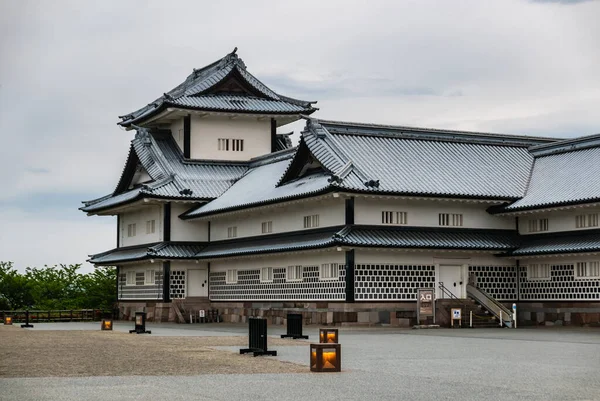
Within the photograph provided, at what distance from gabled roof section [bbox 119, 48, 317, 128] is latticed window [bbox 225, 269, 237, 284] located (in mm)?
11832

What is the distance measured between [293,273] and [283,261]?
1.38m

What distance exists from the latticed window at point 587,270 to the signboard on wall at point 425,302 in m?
7.34

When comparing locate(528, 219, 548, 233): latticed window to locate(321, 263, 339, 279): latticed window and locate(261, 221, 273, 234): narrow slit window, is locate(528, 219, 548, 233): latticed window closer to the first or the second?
locate(321, 263, 339, 279): latticed window

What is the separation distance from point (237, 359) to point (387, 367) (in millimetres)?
4471

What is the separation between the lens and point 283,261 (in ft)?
176

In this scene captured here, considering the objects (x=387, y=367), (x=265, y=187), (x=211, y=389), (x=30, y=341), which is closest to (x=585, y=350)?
(x=387, y=367)

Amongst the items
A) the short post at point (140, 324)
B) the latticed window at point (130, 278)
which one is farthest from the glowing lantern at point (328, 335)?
the latticed window at point (130, 278)

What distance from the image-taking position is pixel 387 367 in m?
24.1

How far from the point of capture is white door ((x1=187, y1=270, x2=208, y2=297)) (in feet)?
206

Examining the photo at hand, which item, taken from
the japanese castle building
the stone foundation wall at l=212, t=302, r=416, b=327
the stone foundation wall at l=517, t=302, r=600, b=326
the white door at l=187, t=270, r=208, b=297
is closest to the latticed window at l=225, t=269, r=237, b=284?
the japanese castle building

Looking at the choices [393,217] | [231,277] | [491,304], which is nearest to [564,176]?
[491,304]

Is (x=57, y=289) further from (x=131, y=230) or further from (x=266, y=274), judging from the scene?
(x=266, y=274)

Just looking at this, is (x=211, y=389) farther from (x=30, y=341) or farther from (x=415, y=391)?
(x=30, y=341)

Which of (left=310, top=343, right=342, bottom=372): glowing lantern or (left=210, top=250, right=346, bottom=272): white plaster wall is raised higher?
(left=210, top=250, right=346, bottom=272): white plaster wall
